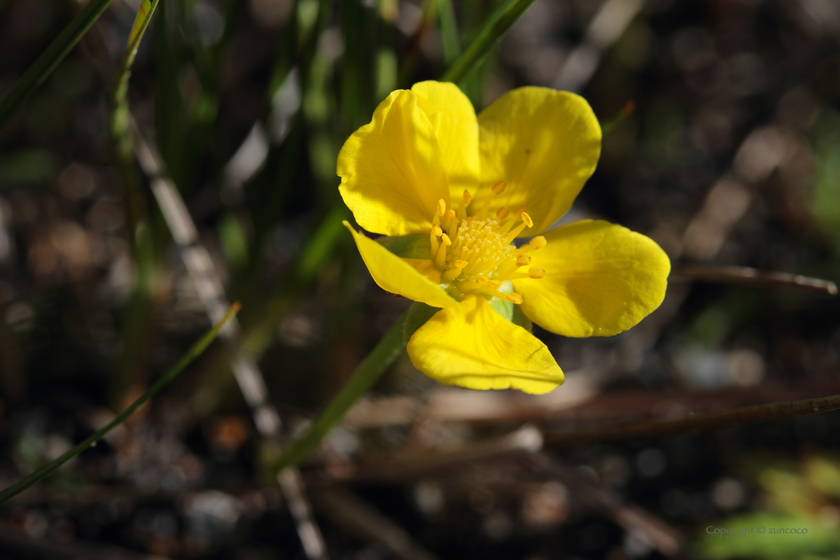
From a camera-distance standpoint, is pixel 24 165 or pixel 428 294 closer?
pixel 428 294

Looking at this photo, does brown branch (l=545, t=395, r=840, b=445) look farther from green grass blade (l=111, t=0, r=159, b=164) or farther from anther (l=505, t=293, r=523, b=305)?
green grass blade (l=111, t=0, r=159, b=164)

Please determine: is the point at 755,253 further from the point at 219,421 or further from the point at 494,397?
the point at 219,421

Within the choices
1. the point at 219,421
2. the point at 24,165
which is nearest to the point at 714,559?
the point at 219,421

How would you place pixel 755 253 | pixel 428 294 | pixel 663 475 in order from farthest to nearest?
pixel 755 253 < pixel 663 475 < pixel 428 294

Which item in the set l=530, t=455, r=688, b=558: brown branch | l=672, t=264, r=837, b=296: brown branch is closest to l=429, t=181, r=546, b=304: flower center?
l=672, t=264, r=837, b=296: brown branch

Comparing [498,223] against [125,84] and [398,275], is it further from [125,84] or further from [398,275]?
[125,84]

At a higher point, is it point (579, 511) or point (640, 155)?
point (640, 155)

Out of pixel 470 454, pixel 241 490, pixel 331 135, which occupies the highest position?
pixel 331 135

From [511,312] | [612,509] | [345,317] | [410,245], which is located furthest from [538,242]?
[612,509]

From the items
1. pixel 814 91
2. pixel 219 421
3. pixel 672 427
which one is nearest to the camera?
pixel 672 427
